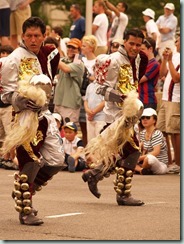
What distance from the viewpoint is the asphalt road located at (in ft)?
26.1

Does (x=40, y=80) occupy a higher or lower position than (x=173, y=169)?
higher

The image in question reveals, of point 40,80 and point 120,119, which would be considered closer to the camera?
point 40,80

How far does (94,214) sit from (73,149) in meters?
5.15

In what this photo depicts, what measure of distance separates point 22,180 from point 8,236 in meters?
0.90

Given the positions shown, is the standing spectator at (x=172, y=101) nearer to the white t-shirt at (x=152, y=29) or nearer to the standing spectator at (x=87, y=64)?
the standing spectator at (x=87, y=64)

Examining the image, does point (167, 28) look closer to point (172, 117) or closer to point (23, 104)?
point (172, 117)

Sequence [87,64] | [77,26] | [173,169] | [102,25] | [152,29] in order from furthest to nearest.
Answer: [152,29] → [77,26] → [102,25] → [87,64] → [173,169]

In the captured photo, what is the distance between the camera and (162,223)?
859 centimetres

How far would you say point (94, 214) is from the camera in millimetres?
9336

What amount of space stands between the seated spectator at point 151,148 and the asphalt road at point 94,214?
983 millimetres

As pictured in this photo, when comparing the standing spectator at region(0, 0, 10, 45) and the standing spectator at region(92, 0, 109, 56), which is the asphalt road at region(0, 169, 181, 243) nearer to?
the standing spectator at region(0, 0, 10, 45)

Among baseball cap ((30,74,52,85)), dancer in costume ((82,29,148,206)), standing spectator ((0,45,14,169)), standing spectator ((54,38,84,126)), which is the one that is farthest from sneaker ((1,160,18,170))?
baseball cap ((30,74,52,85))

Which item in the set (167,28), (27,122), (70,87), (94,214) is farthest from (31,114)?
(167,28)

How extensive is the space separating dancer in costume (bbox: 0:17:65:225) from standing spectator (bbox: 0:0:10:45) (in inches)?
266
